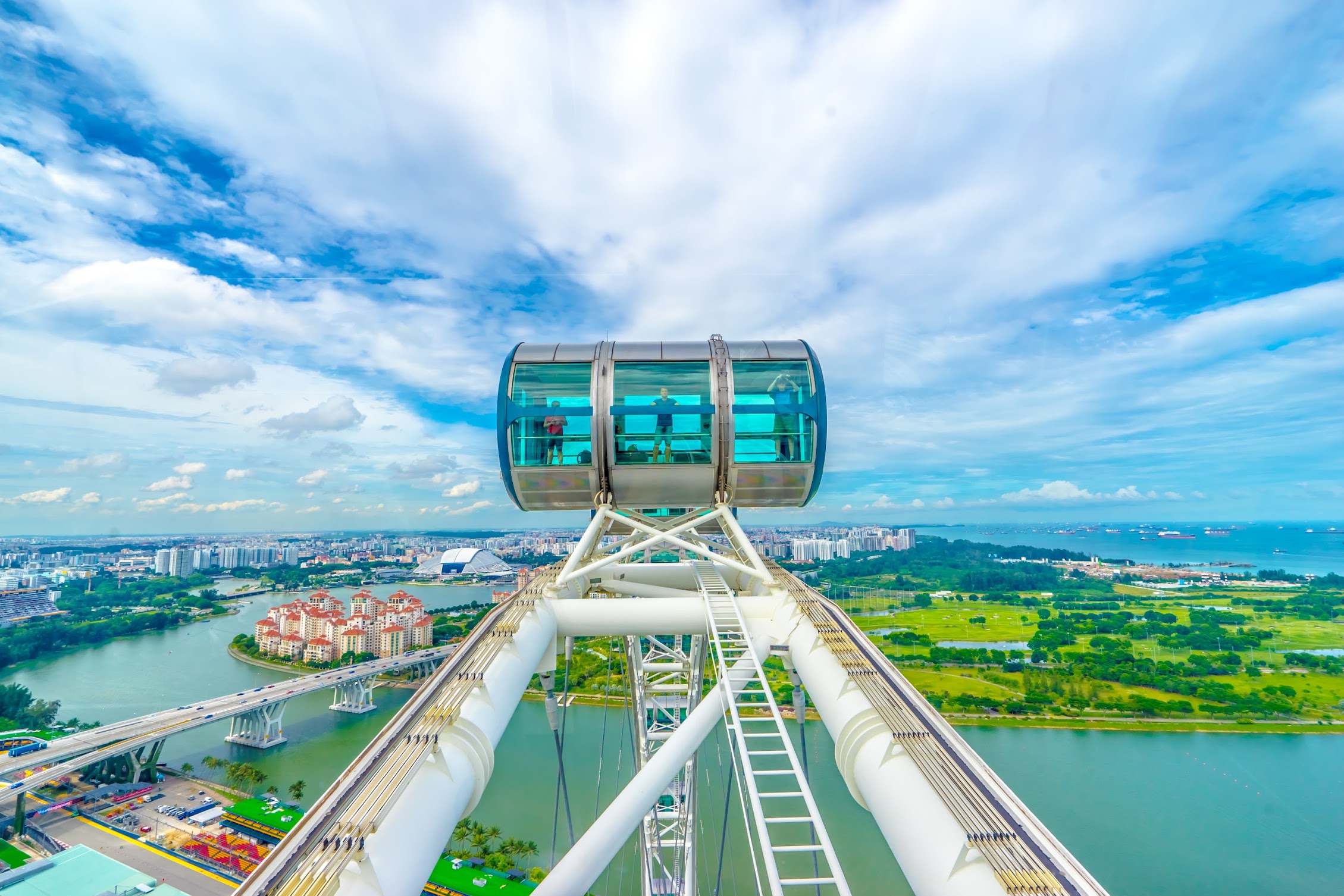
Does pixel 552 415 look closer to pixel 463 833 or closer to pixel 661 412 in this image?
pixel 661 412

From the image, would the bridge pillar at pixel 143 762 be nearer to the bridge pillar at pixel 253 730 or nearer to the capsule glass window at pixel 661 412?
the bridge pillar at pixel 253 730

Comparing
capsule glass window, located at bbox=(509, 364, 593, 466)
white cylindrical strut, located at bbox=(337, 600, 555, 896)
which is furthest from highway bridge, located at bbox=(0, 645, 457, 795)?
white cylindrical strut, located at bbox=(337, 600, 555, 896)

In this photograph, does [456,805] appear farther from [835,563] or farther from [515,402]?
[835,563]

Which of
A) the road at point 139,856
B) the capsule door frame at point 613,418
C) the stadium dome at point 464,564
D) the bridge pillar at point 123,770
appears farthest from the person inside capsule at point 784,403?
the stadium dome at point 464,564

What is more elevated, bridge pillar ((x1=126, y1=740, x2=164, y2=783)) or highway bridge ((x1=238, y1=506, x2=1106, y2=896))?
highway bridge ((x1=238, y1=506, x2=1106, y2=896))

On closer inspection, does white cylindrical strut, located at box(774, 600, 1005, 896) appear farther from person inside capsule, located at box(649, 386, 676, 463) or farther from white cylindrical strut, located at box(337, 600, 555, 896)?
person inside capsule, located at box(649, 386, 676, 463)

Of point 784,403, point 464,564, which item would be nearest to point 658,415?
point 784,403
